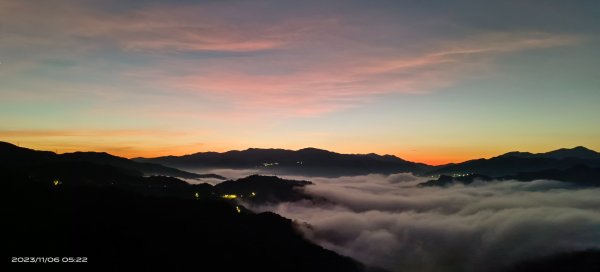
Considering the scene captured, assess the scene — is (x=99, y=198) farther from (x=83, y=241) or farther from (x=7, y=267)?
(x=7, y=267)

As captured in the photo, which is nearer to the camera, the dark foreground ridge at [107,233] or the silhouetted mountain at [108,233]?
the dark foreground ridge at [107,233]

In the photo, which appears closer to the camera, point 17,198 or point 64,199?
point 17,198

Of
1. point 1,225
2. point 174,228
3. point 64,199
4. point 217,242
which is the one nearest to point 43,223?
point 1,225

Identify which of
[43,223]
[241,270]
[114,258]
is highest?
[43,223]

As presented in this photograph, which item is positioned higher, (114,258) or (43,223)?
(43,223)

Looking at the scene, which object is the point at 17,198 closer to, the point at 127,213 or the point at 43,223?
the point at 43,223

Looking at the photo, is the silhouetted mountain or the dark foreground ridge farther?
the silhouetted mountain

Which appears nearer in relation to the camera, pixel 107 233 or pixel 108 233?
pixel 107 233

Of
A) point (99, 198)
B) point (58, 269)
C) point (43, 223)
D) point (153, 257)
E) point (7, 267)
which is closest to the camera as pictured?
point (7, 267)

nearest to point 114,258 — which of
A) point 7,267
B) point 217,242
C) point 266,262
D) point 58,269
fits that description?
point 58,269

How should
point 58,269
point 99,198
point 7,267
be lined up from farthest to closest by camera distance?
point 99,198 < point 58,269 < point 7,267
